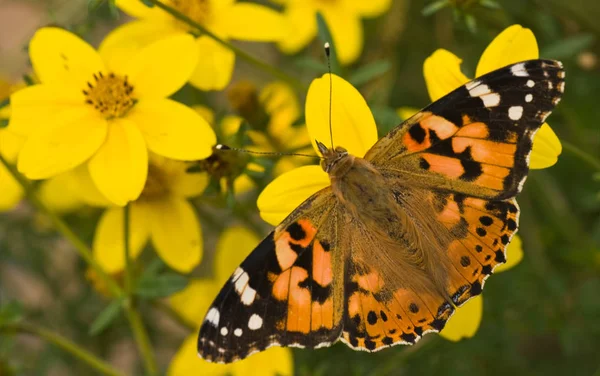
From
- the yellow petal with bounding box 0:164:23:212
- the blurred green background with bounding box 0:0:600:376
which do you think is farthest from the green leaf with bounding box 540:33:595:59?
the yellow petal with bounding box 0:164:23:212

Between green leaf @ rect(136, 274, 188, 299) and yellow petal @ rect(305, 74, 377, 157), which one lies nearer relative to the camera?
yellow petal @ rect(305, 74, 377, 157)

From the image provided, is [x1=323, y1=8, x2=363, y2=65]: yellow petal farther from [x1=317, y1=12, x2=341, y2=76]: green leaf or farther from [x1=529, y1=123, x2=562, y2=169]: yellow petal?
[x1=529, y1=123, x2=562, y2=169]: yellow petal

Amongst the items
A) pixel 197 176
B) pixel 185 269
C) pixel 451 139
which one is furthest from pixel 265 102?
pixel 451 139

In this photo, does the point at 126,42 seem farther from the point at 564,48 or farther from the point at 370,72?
the point at 564,48

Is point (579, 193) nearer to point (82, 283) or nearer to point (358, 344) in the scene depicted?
point (358, 344)

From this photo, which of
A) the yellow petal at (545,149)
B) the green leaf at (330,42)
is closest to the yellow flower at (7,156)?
the green leaf at (330,42)
